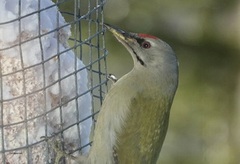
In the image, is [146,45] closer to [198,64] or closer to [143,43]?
[143,43]

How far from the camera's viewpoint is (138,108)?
16.9 ft

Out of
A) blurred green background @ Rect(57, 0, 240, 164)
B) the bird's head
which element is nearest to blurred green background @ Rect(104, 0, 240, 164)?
blurred green background @ Rect(57, 0, 240, 164)

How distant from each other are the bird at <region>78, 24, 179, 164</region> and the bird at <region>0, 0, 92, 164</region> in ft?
0.73

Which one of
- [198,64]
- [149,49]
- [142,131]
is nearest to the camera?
[142,131]

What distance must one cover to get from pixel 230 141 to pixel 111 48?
1.67m

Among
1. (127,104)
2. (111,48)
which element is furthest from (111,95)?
(111,48)

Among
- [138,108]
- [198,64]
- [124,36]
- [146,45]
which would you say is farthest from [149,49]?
[198,64]

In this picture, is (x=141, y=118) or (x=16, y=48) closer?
(x=16, y=48)

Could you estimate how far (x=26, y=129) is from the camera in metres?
4.66

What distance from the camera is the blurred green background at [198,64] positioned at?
948 centimetres

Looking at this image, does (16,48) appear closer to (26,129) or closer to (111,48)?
(26,129)

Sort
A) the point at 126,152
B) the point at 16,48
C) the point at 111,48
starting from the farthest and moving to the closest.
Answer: the point at 111,48
the point at 126,152
the point at 16,48

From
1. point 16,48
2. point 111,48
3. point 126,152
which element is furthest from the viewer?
point 111,48

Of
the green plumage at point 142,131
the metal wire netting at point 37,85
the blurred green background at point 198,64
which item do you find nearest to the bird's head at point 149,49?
the green plumage at point 142,131
